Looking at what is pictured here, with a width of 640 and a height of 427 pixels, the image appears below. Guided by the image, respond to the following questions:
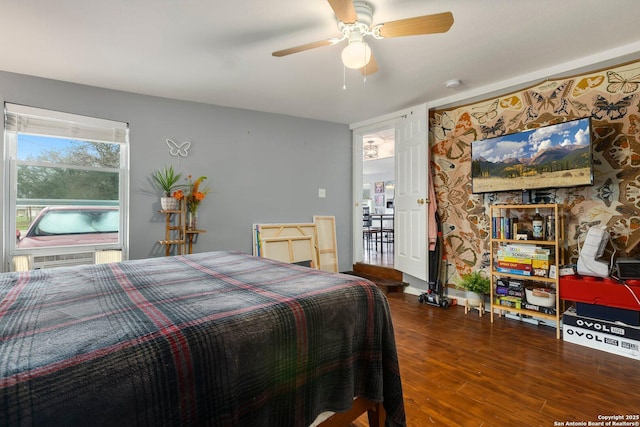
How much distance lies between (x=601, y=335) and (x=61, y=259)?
4.88 m

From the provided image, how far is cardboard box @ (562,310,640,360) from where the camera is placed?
2197 mm

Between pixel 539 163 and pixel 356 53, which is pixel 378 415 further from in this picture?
pixel 539 163

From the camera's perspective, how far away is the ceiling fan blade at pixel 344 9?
5.22ft

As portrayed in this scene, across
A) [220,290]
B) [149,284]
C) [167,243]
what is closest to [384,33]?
[220,290]

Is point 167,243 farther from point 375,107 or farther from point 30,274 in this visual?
point 375,107

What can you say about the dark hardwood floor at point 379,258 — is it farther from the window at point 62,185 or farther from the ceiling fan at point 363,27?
the window at point 62,185

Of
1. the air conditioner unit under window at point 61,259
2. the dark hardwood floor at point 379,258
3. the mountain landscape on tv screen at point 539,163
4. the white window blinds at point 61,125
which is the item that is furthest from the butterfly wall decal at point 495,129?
the air conditioner unit under window at point 61,259

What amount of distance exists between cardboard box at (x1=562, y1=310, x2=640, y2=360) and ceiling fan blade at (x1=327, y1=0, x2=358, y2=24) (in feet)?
9.23

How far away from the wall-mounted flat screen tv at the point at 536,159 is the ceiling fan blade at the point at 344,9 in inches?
82.7

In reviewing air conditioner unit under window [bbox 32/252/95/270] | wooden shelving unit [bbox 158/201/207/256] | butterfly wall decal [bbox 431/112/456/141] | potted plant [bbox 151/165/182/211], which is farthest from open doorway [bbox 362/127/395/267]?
air conditioner unit under window [bbox 32/252/95/270]

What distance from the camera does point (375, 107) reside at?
154 inches

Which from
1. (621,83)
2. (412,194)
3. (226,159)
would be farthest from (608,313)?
(226,159)

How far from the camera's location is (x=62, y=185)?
3113 mm

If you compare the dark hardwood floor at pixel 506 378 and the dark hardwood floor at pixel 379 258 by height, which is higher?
the dark hardwood floor at pixel 379 258
